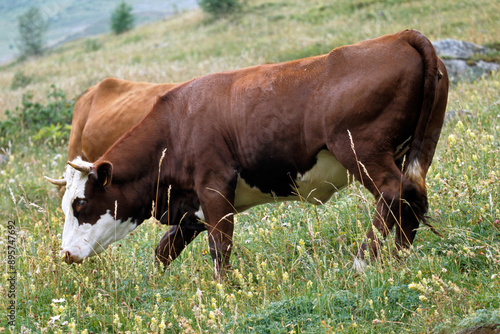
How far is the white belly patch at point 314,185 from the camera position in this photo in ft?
16.7

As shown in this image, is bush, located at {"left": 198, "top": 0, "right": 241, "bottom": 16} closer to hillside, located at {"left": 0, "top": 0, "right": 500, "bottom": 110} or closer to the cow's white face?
hillside, located at {"left": 0, "top": 0, "right": 500, "bottom": 110}

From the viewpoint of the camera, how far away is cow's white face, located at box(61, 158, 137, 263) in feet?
18.0

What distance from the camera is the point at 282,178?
5.27 m

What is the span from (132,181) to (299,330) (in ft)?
8.35

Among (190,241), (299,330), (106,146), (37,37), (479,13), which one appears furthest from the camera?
(37,37)

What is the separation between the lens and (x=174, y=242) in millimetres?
6059

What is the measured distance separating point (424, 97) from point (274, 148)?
1.31 metres

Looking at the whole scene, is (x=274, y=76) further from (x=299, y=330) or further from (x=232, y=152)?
(x=299, y=330)

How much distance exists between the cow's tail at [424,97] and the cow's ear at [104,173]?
103 inches

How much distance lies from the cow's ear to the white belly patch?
3.86ft

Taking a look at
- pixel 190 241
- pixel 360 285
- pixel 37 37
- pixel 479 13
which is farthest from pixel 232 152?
pixel 37 37

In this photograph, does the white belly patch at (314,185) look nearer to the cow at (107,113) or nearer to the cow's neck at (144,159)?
the cow's neck at (144,159)

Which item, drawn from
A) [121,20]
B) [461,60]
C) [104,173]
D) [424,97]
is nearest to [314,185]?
[424,97]

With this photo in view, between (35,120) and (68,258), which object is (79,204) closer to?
(68,258)
